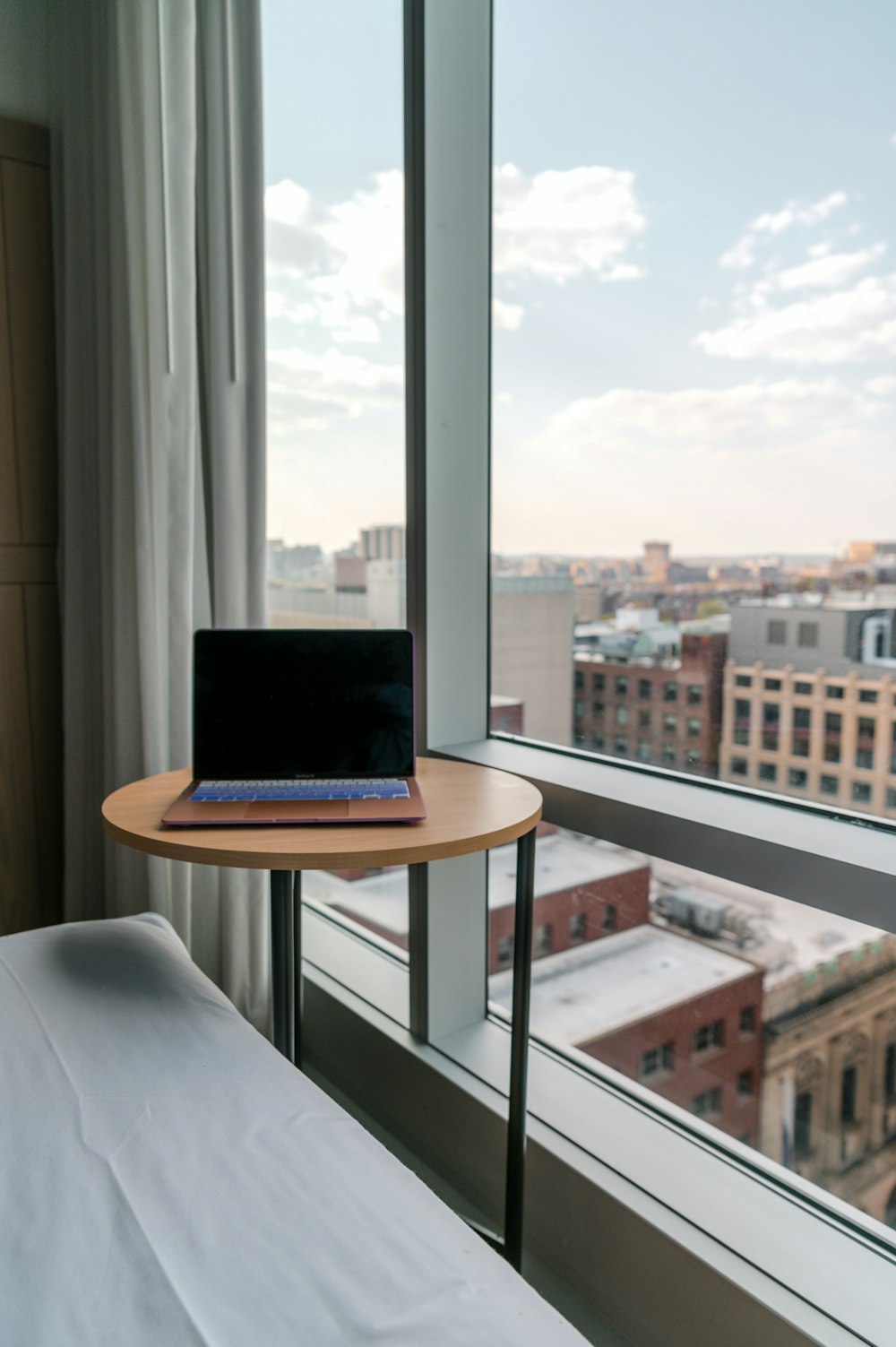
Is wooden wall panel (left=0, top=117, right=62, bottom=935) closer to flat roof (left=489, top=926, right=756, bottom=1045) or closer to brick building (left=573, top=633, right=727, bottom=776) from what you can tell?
flat roof (left=489, top=926, right=756, bottom=1045)

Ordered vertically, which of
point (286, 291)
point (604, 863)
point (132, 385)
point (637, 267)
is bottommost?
point (604, 863)

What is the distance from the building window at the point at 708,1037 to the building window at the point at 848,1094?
180 millimetres

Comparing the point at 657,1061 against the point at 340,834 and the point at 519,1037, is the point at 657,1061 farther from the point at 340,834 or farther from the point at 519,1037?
the point at 340,834

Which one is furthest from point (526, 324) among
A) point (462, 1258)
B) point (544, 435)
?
point (462, 1258)

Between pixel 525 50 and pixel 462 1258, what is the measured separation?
65.7 inches

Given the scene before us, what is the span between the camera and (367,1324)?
1.65ft

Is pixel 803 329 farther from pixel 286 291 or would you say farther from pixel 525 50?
pixel 286 291

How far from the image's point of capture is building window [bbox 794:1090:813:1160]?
1.15 m

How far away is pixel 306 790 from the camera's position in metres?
1.12

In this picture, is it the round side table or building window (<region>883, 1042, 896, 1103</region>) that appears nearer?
the round side table

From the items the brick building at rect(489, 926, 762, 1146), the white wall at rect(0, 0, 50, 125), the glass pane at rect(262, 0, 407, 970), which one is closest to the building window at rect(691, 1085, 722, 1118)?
the brick building at rect(489, 926, 762, 1146)

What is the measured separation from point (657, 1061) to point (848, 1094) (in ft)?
0.99

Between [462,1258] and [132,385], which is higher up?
[132,385]

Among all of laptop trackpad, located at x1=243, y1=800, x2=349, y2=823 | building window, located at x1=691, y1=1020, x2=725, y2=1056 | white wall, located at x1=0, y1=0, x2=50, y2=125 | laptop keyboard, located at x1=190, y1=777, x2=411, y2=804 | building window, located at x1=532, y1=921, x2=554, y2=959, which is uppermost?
white wall, located at x1=0, y1=0, x2=50, y2=125
